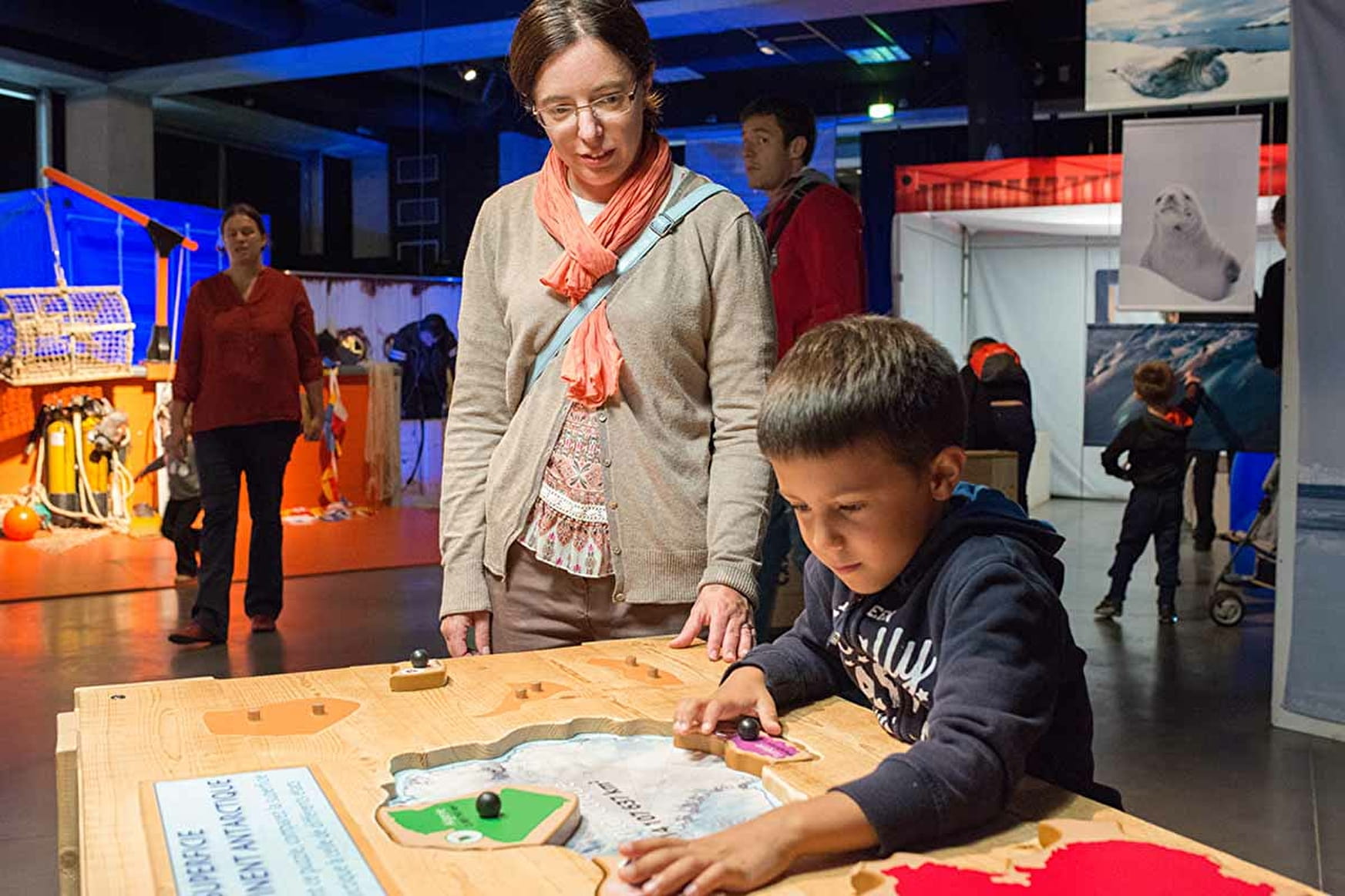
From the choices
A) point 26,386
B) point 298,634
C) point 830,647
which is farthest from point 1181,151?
point 26,386

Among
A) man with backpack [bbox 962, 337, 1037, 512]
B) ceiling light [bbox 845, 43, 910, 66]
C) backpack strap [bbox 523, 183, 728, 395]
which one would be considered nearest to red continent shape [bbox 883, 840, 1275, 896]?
backpack strap [bbox 523, 183, 728, 395]

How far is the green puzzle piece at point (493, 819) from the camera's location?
3.74 ft

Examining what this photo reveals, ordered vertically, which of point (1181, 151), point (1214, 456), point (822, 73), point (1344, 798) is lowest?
point (1344, 798)

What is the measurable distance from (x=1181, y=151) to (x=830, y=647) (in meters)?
5.37

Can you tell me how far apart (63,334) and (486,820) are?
7638 millimetres

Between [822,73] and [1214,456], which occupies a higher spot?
[822,73]

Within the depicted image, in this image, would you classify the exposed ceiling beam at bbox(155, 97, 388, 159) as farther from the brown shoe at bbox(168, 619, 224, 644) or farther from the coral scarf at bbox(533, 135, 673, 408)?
the coral scarf at bbox(533, 135, 673, 408)

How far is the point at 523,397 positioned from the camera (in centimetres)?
209

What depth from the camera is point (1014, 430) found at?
753 cm

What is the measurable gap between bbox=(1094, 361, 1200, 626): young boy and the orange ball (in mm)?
6043

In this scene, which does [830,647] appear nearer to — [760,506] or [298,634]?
[760,506]

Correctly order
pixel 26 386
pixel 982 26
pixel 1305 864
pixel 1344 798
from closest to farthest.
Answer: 1. pixel 1305 864
2. pixel 1344 798
3. pixel 26 386
4. pixel 982 26

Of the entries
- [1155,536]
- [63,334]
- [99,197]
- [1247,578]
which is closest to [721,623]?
[1155,536]

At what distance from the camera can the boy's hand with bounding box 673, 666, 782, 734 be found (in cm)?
142
